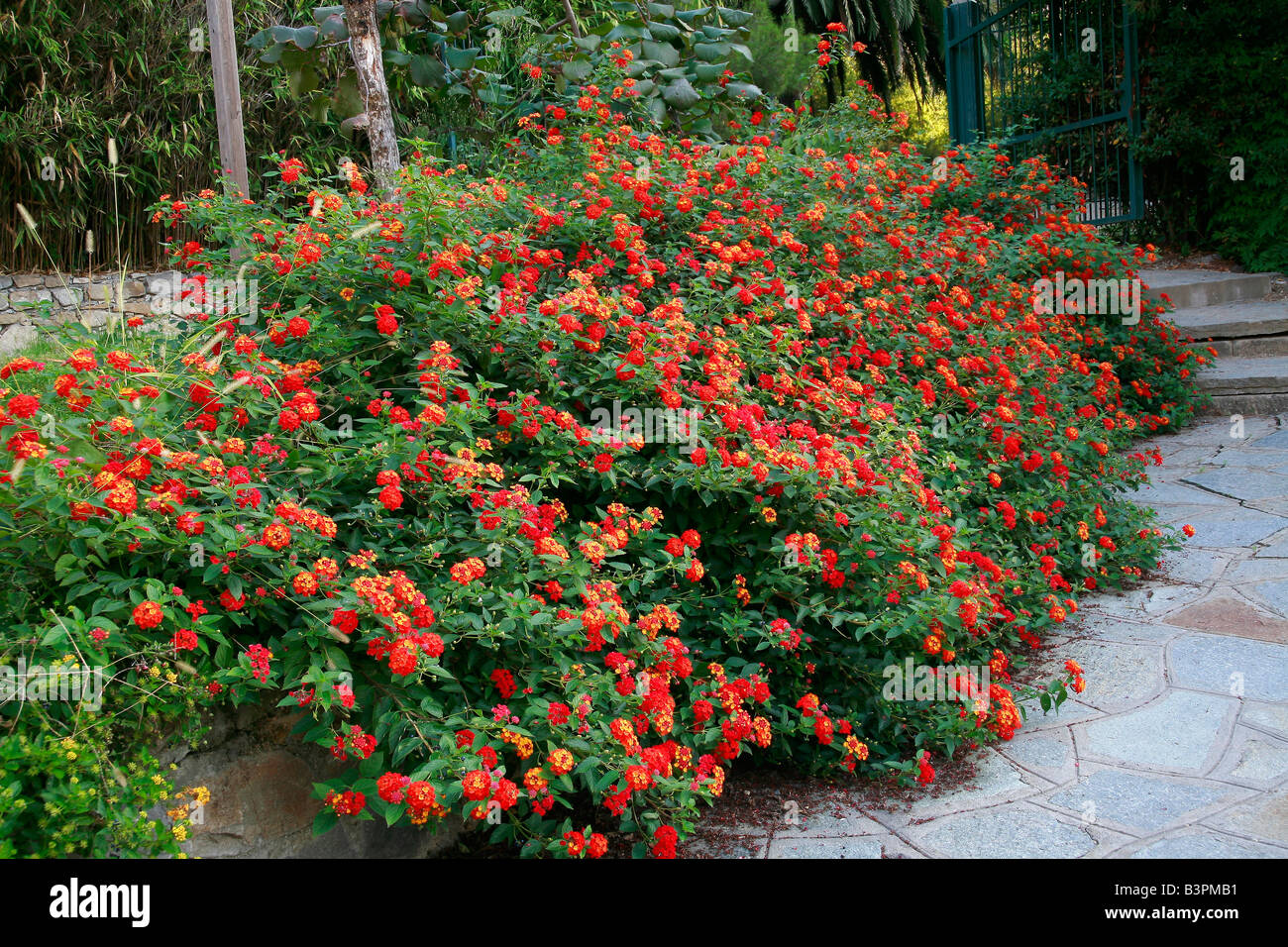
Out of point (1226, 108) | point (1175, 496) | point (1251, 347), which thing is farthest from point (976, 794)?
point (1226, 108)

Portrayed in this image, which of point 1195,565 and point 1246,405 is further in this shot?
point 1246,405

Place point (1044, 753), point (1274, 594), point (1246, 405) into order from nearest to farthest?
point (1044, 753), point (1274, 594), point (1246, 405)

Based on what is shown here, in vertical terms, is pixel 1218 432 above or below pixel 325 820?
above

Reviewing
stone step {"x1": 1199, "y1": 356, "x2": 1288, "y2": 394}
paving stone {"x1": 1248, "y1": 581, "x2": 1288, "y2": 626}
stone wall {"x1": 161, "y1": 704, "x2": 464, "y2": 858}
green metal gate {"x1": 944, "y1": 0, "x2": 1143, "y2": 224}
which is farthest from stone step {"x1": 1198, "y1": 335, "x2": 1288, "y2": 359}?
stone wall {"x1": 161, "y1": 704, "x2": 464, "y2": 858}

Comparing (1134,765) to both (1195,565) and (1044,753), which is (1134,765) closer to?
(1044,753)

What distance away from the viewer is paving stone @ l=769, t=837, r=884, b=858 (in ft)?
7.41

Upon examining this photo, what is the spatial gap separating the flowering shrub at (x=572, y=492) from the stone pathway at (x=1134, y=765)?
0.55ft

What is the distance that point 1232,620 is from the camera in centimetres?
336

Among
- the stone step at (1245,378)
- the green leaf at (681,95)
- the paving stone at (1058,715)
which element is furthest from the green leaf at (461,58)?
the stone step at (1245,378)

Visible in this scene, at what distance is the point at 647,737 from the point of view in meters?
2.33

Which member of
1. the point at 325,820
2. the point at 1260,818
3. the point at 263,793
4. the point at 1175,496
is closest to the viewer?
the point at 325,820

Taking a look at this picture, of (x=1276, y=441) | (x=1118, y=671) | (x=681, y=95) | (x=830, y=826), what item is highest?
(x=681, y=95)

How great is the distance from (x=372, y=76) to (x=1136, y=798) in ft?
14.6
